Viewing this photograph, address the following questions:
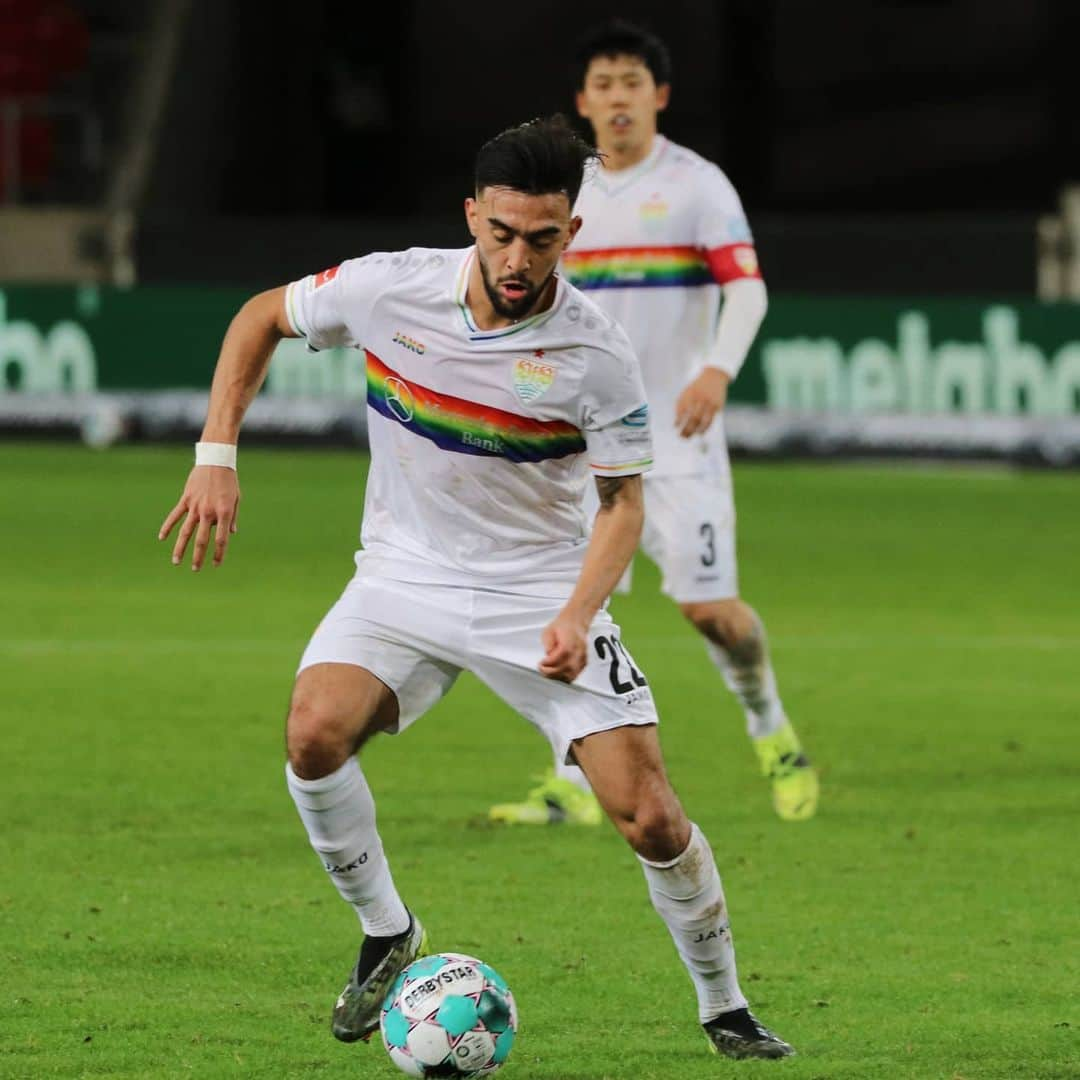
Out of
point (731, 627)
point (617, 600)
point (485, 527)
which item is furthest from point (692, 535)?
point (617, 600)

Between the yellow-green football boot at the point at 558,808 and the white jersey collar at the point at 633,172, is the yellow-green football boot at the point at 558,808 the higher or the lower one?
the lower one

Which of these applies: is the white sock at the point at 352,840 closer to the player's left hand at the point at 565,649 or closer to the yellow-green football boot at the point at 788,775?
the player's left hand at the point at 565,649

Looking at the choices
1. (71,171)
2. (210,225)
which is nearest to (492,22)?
(71,171)

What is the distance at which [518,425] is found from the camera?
17.9 feet

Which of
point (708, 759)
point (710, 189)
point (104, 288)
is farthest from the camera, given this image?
point (104, 288)

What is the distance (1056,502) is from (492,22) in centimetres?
1376

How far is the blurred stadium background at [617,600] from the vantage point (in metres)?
5.97

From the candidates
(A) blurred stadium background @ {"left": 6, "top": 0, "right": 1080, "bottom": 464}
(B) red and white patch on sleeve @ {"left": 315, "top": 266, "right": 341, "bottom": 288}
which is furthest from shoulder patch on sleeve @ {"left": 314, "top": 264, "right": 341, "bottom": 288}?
(A) blurred stadium background @ {"left": 6, "top": 0, "right": 1080, "bottom": 464}

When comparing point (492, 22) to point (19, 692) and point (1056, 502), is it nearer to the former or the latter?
point (1056, 502)

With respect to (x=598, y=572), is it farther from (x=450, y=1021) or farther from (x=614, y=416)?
(x=450, y=1021)

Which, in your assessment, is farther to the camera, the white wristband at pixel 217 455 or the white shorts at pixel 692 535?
the white shorts at pixel 692 535

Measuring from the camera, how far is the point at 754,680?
27.1 ft

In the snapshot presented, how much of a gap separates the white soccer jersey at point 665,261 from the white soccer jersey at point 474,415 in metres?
2.68

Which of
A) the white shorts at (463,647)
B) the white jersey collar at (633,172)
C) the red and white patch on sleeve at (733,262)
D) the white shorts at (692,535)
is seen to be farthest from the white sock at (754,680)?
the white shorts at (463,647)
